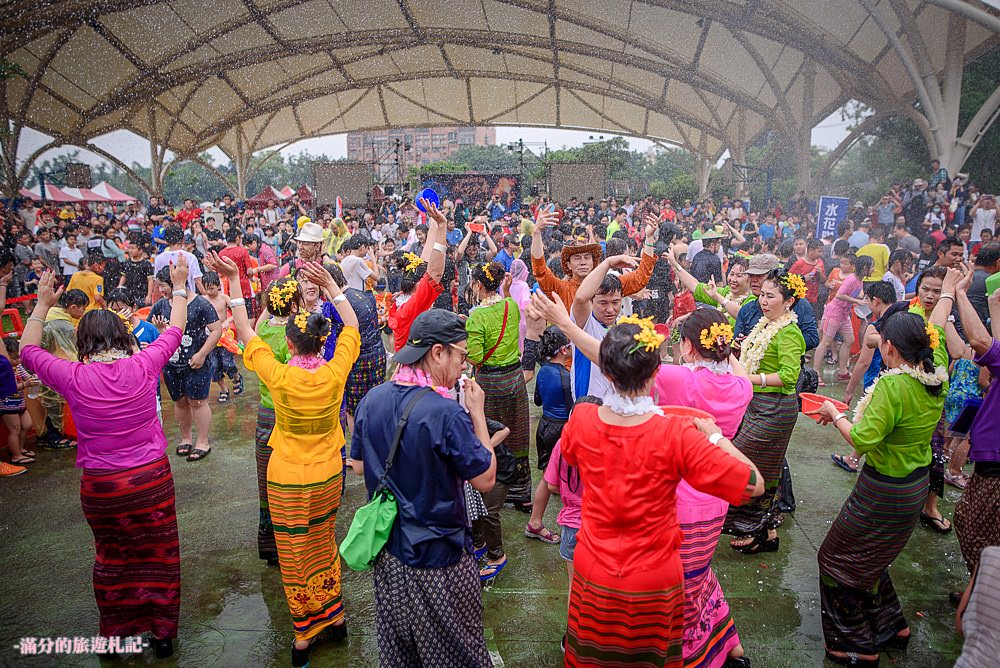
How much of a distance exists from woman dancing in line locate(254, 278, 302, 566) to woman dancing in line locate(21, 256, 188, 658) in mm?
619

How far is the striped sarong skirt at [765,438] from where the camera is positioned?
404 centimetres

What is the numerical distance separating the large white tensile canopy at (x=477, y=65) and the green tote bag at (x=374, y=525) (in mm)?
16637

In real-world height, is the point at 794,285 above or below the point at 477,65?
below

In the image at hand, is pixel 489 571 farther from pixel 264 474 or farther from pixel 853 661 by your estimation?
pixel 853 661

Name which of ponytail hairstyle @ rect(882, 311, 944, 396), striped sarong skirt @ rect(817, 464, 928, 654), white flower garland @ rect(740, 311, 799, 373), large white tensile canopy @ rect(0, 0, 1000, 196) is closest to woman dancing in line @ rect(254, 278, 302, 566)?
white flower garland @ rect(740, 311, 799, 373)

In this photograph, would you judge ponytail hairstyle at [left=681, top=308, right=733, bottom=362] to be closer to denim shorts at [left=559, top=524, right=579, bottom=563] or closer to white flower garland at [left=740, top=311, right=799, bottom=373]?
white flower garland at [left=740, top=311, right=799, bottom=373]

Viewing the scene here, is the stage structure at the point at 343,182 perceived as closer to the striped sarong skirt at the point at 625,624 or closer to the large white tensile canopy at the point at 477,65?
the large white tensile canopy at the point at 477,65

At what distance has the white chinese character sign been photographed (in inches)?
446

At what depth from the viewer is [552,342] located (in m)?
4.35

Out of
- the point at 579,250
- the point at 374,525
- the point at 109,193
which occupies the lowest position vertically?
the point at 374,525

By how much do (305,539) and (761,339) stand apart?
3.04 metres

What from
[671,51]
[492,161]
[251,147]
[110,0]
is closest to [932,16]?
[671,51]

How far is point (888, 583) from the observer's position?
10.8ft

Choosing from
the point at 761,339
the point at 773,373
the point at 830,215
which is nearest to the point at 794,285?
the point at 761,339
